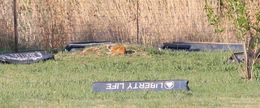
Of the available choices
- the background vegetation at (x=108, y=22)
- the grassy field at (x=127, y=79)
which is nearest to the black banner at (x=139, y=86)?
the grassy field at (x=127, y=79)

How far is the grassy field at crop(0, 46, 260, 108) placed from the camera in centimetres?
1275

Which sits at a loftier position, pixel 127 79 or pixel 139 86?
pixel 139 86

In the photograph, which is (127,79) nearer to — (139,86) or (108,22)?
(139,86)

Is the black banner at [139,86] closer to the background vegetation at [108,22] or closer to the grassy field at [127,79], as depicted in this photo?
the grassy field at [127,79]

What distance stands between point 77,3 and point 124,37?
4.70 feet

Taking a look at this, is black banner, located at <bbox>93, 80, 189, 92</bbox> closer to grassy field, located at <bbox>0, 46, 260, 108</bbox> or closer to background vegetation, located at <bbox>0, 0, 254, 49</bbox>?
grassy field, located at <bbox>0, 46, 260, 108</bbox>

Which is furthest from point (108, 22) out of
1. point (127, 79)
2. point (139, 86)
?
point (139, 86)

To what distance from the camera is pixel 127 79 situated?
15.7m

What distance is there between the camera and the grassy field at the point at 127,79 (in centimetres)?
1275

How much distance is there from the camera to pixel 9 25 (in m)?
22.4

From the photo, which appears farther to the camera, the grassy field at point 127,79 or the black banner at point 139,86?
the black banner at point 139,86

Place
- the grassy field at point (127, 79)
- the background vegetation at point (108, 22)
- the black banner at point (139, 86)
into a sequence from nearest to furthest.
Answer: the grassy field at point (127, 79), the black banner at point (139, 86), the background vegetation at point (108, 22)

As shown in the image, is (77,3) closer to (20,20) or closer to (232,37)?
(20,20)

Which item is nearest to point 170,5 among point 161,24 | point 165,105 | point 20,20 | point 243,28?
point 161,24
